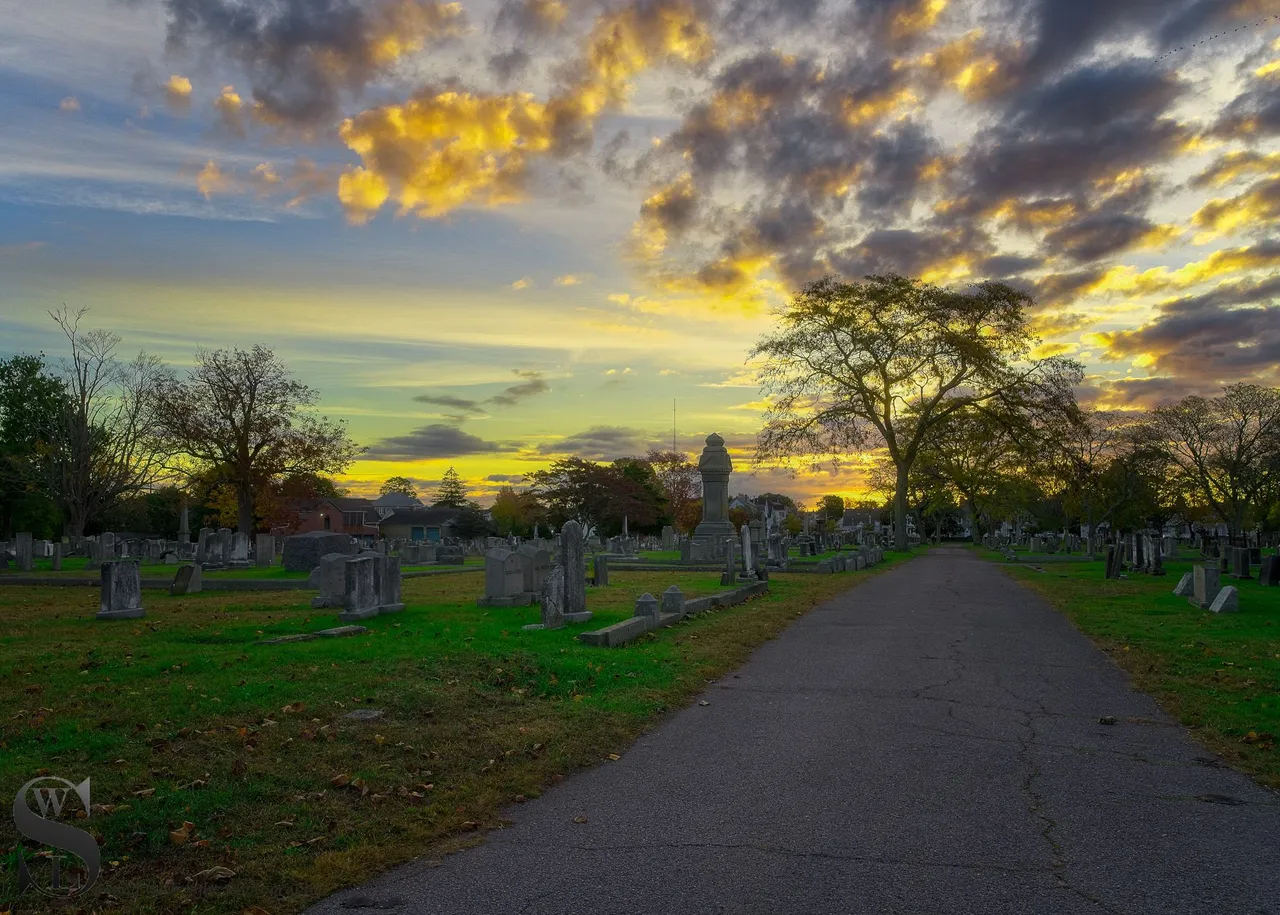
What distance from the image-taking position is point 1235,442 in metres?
51.7

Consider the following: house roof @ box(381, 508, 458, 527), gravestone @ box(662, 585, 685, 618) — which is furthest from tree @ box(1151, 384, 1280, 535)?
house roof @ box(381, 508, 458, 527)

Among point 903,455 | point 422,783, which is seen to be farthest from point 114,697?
point 903,455

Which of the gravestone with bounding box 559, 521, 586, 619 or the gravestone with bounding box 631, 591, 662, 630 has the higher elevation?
the gravestone with bounding box 559, 521, 586, 619

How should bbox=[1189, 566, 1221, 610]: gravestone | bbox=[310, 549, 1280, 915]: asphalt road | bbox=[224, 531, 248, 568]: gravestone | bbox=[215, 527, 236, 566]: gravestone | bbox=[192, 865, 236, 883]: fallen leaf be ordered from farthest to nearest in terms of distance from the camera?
bbox=[215, 527, 236, 566]: gravestone → bbox=[224, 531, 248, 568]: gravestone → bbox=[1189, 566, 1221, 610]: gravestone → bbox=[192, 865, 236, 883]: fallen leaf → bbox=[310, 549, 1280, 915]: asphalt road

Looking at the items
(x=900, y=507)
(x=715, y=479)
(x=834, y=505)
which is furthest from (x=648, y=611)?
(x=834, y=505)

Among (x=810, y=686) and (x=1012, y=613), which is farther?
(x=1012, y=613)

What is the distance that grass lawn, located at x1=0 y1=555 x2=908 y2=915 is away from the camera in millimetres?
4730

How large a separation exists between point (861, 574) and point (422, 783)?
27947mm

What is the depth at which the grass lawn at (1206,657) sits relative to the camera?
7.60m

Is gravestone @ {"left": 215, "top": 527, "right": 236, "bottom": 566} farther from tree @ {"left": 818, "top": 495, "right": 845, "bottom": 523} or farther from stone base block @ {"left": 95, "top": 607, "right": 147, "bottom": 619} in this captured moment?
tree @ {"left": 818, "top": 495, "right": 845, "bottom": 523}

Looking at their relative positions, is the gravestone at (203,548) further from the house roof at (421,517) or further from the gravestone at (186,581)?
the house roof at (421,517)

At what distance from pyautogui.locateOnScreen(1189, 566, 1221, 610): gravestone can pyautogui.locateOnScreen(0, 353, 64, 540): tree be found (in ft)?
173

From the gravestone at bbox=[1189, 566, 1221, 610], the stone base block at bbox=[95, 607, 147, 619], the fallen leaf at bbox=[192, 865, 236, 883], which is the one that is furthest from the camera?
the gravestone at bbox=[1189, 566, 1221, 610]

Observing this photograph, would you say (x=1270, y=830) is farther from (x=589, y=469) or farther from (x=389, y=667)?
(x=589, y=469)
